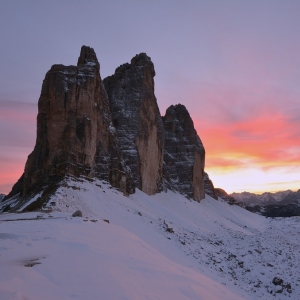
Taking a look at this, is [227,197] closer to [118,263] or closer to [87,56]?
[87,56]

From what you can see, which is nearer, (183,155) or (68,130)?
(68,130)

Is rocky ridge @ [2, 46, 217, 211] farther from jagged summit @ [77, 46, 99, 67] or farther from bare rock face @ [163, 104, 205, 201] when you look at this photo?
bare rock face @ [163, 104, 205, 201]

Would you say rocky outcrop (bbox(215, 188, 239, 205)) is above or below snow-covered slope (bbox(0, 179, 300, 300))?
above

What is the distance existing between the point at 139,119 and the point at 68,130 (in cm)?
2011

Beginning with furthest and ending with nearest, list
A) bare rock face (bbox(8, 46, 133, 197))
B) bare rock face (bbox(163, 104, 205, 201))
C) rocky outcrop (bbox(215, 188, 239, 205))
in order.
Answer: rocky outcrop (bbox(215, 188, 239, 205)), bare rock face (bbox(163, 104, 205, 201)), bare rock face (bbox(8, 46, 133, 197))

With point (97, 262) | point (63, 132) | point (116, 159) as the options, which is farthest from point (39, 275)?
point (116, 159)

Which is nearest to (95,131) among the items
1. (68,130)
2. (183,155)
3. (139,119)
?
(68,130)

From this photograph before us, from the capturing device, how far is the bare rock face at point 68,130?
1201 inches

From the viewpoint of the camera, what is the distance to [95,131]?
3484 cm

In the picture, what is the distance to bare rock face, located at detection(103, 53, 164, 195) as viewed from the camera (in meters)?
48.2

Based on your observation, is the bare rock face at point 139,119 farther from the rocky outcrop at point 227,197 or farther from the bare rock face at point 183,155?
the rocky outcrop at point 227,197

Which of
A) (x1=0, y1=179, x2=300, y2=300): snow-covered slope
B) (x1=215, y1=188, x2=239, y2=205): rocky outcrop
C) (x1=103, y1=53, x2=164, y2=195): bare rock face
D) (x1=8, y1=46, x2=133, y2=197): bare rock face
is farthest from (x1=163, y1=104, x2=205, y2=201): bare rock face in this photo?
(x1=0, y1=179, x2=300, y2=300): snow-covered slope

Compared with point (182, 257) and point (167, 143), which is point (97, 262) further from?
point (167, 143)

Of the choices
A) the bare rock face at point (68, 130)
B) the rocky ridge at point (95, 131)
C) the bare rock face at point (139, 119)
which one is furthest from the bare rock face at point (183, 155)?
the bare rock face at point (68, 130)
